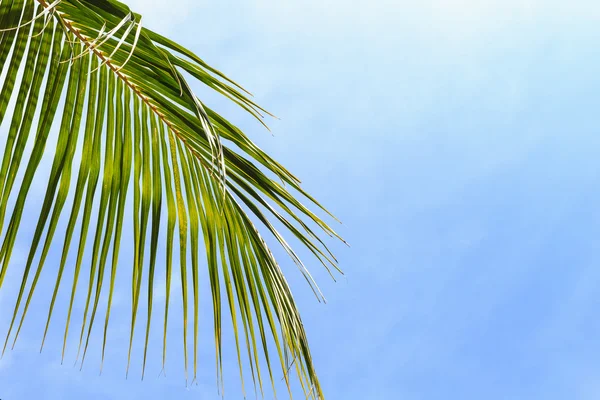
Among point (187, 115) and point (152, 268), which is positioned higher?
point (187, 115)

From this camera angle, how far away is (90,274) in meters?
1.31

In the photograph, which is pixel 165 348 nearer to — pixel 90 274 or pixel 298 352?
pixel 90 274

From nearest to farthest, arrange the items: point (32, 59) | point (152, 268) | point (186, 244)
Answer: point (32, 59) < point (152, 268) < point (186, 244)

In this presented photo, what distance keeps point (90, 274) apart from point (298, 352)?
0.56m

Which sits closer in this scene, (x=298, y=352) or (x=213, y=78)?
(x=213, y=78)

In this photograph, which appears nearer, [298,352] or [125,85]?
[125,85]

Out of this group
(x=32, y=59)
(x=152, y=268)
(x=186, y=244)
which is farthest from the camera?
(x=186, y=244)

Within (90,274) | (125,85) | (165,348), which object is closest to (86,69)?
(125,85)

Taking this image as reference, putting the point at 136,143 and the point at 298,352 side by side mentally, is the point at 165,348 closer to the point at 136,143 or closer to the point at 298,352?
the point at 298,352

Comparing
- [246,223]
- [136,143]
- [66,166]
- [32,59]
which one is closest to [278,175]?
[246,223]

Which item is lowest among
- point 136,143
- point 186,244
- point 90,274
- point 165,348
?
point 165,348

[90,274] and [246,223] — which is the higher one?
[246,223]

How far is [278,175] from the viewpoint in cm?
144

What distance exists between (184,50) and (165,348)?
2.16ft
